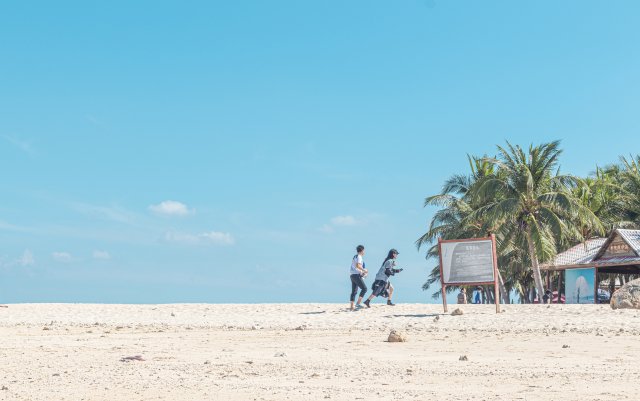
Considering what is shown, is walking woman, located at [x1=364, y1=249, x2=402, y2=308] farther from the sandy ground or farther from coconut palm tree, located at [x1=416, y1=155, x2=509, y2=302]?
coconut palm tree, located at [x1=416, y1=155, x2=509, y2=302]

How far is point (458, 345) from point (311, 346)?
231 centimetres

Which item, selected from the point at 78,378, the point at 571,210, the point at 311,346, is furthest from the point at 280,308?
the point at 571,210

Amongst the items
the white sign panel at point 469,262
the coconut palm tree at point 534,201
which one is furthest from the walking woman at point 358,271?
the coconut palm tree at point 534,201

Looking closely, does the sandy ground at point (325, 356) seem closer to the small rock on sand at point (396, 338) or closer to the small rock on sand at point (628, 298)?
the small rock on sand at point (396, 338)

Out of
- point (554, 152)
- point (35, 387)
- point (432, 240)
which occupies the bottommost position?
point (35, 387)

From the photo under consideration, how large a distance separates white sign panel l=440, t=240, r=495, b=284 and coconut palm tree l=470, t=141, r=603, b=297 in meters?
17.3

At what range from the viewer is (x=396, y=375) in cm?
802

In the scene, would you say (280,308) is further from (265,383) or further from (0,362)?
(265,383)

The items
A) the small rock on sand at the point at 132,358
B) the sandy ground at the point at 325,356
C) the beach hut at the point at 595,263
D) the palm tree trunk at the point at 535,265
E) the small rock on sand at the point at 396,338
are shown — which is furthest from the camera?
the palm tree trunk at the point at 535,265

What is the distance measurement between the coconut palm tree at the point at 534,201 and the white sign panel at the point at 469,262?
1734 cm

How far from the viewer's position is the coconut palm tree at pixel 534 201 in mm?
36562

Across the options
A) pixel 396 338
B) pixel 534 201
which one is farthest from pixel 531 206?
pixel 396 338

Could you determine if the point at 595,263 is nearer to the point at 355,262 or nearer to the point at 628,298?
the point at 628,298

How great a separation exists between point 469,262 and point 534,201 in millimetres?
19283
